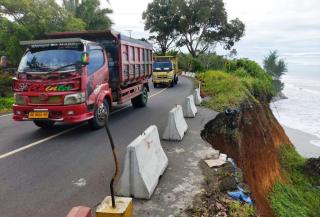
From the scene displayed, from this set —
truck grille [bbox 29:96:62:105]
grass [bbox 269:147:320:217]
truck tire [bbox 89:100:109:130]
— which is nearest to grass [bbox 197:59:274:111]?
grass [bbox 269:147:320:217]

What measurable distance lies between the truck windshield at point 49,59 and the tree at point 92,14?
2981cm

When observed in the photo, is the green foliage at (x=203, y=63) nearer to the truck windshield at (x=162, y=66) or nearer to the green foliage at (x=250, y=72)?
the green foliage at (x=250, y=72)

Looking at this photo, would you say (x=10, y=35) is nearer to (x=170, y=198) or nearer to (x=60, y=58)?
(x=60, y=58)

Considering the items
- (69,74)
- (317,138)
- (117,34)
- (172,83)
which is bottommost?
(317,138)

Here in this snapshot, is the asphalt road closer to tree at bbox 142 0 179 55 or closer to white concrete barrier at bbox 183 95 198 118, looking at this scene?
white concrete barrier at bbox 183 95 198 118

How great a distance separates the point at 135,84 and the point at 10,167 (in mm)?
7421

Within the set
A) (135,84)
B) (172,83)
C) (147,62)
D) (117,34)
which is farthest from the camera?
(172,83)

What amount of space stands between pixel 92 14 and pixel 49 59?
101 feet

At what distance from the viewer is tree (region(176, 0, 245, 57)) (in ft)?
158

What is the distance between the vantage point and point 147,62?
48.8ft

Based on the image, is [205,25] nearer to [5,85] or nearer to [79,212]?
[5,85]

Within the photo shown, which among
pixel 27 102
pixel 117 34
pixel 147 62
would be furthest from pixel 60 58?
pixel 147 62

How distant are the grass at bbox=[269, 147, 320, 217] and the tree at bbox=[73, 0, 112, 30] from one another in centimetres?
2789

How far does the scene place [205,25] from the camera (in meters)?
50.0
